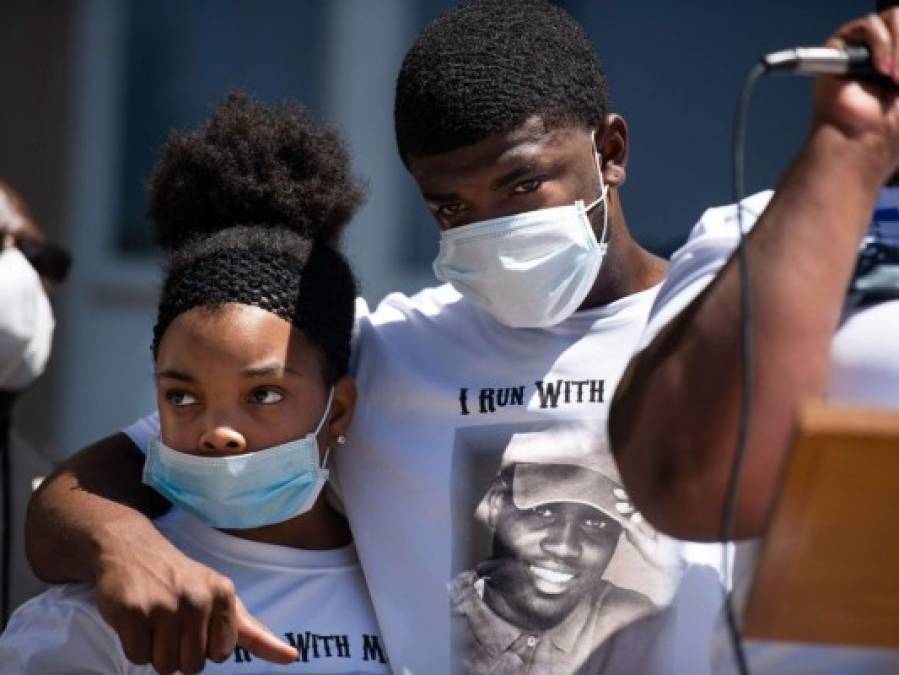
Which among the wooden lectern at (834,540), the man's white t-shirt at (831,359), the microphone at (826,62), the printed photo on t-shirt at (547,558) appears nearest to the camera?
the wooden lectern at (834,540)

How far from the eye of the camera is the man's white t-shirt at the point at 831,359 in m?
1.96

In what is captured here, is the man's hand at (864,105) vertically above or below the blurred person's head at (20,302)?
above

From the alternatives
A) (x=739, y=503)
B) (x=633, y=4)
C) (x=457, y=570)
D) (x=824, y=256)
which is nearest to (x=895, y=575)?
(x=739, y=503)

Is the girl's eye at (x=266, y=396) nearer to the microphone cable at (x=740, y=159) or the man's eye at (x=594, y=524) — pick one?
the man's eye at (x=594, y=524)

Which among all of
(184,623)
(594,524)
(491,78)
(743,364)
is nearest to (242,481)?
(184,623)

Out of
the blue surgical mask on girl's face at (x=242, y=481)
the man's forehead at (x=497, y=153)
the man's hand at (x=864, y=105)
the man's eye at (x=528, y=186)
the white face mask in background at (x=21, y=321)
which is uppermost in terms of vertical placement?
the man's hand at (x=864, y=105)

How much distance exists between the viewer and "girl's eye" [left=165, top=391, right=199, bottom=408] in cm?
278

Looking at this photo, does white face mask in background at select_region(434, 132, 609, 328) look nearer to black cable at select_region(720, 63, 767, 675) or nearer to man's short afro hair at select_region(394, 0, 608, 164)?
man's short afro hair at select_region(394, 0, 608, 164)

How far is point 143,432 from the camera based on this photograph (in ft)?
9.95

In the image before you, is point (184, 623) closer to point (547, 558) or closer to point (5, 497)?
point (547, 558)

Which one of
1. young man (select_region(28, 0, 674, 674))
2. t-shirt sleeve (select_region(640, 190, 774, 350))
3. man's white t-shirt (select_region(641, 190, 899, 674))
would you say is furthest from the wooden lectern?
young man (select_region(28, 0, 674, 674))

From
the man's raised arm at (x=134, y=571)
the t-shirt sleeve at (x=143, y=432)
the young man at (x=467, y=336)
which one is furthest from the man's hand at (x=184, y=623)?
the t-shirt sleeve at (x=143, y=432)

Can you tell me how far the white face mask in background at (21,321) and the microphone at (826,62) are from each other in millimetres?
1841

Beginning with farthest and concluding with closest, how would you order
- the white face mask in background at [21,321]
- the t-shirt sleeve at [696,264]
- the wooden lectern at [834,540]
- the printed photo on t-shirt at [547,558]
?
1. the white face mask in background at [21,321]
2. the printed photo on t-shirt at [547,558]
3. the t-shirt sleeve at [696,264]
4. the wooden lectern at [834,540]
